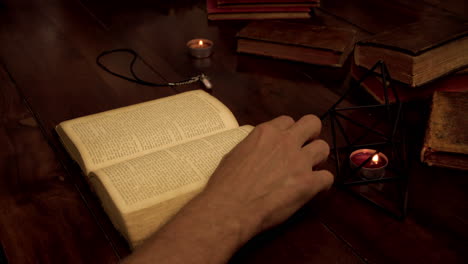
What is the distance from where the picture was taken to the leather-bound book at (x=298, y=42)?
1.24m

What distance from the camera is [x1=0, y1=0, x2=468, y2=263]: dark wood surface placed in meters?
0.71

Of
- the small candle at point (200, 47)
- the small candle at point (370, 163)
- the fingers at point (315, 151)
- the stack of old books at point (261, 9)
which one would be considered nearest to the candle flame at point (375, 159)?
the small candle at point (370, 163)

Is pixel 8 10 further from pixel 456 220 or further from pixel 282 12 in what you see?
pixel 456 220

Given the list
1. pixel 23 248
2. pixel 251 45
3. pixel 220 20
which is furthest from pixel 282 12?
pixel 23 248

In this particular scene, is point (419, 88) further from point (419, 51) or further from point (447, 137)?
point (447, 137)

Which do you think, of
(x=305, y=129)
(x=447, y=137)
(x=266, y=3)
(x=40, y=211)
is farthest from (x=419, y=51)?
(x=40, y=211)

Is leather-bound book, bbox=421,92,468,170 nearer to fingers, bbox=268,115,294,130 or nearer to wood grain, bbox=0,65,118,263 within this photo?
fingers, bbox=268,115,294,130

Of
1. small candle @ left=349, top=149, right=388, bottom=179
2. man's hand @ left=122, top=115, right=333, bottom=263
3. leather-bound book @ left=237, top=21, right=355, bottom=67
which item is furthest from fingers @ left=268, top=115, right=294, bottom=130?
leather-bound book @ left=237, top=21, right=355, bottom=67

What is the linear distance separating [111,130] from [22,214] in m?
0.21

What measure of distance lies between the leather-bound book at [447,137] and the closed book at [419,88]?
0.36ft

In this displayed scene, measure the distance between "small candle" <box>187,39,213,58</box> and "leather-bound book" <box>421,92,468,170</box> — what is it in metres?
0.66

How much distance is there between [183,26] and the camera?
1.56 m

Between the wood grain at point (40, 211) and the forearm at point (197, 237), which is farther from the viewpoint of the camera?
the wood grain at point (40, 211)

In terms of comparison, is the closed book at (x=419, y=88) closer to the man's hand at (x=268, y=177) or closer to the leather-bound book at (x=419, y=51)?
the leather-bound book at (x=419, y=51)
